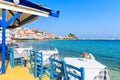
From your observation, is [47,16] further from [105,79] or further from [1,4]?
[105,79]

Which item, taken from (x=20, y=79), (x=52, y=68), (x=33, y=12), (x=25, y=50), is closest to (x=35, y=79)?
(x=20, y=79)

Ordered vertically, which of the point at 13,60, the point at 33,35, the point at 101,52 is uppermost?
the point at 33,35

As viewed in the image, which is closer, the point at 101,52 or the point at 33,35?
the point at 101,52

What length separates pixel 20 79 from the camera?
696 cm

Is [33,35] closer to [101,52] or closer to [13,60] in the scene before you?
[101,52]

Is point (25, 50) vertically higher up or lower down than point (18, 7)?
lower down

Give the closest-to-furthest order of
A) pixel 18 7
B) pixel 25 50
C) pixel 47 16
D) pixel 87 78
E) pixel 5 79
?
pixel 87 78 → pixel 5 79 → pixel 18 7 → pixel 47 16 → pixel 25 50

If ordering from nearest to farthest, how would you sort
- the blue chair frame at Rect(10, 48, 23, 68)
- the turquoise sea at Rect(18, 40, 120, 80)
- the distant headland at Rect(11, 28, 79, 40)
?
the blue chair frame at Rect(10, 48, 23, 68) → the turquoise sea at Rect(18, 40, 120, 80) → the distant headland at Rect(11, 28, 79, 40)

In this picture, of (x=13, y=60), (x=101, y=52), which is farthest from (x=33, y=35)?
(x=13, y=60)

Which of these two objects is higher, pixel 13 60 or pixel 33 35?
pixel 33 35

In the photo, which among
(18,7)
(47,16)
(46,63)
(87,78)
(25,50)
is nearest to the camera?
(87,78)

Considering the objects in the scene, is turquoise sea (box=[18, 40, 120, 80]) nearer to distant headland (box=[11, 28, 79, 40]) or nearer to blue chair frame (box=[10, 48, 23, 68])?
blue chair frame (box=[10, 48, 23, 68])

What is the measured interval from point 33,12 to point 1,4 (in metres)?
1.31

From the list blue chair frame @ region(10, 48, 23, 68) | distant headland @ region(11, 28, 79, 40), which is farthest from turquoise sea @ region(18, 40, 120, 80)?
distant headland @ region(11, 28, 79, 40)
